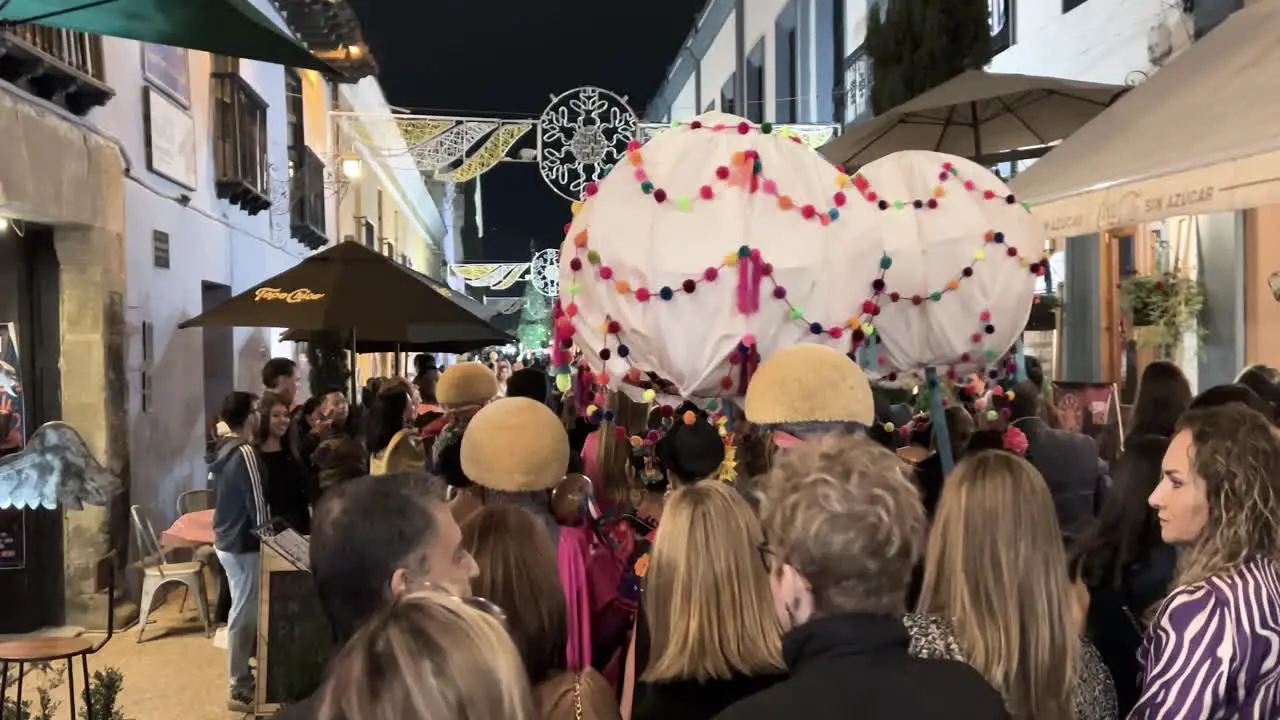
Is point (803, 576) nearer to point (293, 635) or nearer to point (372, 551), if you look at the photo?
point (372, 551)

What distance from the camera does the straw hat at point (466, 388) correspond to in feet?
18.8

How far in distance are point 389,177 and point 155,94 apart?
50.2 feet

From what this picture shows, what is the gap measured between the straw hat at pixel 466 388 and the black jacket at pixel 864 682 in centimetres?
427

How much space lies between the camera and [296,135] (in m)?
13.2

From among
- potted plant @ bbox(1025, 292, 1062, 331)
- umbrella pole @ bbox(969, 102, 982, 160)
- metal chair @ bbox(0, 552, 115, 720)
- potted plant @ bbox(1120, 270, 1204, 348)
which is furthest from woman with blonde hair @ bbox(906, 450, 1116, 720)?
potted plant @ bbox(1120, 270, 1204, 348)

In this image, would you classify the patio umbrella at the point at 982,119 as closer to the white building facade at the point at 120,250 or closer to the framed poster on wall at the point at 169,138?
the white building facade at the point at 120,250

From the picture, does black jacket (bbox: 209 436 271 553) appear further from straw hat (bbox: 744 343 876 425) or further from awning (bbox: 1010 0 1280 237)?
awning (bbox: 1010 0 1280 237)

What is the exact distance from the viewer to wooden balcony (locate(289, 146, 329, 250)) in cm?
1288

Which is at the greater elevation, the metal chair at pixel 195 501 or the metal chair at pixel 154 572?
the metal chair at pixel 195 501

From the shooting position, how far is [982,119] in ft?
18.4

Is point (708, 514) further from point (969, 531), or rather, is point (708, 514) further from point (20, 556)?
point (20, 556)

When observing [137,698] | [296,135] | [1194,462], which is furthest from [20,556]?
[296,135]

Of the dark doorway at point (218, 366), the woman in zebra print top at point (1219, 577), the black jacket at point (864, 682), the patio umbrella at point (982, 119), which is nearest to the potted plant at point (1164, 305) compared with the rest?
the patio umbrella at point (982, 119)

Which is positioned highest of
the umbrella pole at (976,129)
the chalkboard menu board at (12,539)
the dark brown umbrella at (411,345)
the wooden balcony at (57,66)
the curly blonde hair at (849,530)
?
the wooden balcony at (57,66)
